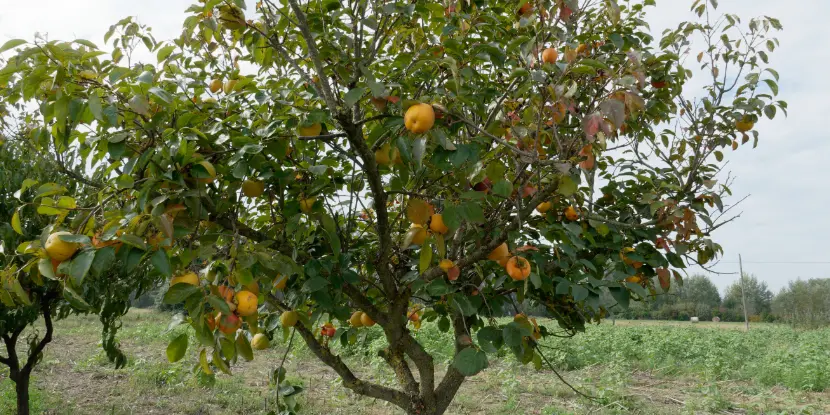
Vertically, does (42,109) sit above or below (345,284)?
above

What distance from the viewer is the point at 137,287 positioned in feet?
13.8

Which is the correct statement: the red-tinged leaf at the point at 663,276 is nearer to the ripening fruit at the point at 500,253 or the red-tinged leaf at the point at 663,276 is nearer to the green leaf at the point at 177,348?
the ripening fruit at the point at 500,253

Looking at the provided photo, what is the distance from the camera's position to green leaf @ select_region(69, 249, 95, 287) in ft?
3.30

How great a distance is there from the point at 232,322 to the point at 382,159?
64cm

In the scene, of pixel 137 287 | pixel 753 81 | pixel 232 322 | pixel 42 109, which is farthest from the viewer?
pixel 137 287

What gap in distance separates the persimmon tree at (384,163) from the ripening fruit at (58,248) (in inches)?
0.8

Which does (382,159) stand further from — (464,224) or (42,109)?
(42,109)

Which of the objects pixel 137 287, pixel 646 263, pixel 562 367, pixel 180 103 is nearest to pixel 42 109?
pixel 180 103

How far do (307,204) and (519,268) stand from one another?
0.72m

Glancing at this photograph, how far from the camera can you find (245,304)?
129 cm

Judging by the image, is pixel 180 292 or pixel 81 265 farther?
pixel 180 292

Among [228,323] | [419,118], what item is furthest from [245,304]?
[419,118]

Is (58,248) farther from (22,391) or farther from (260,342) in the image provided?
(22,391)

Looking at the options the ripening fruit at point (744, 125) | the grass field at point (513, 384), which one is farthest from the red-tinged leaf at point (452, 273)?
the grass field at point (513, 384)
